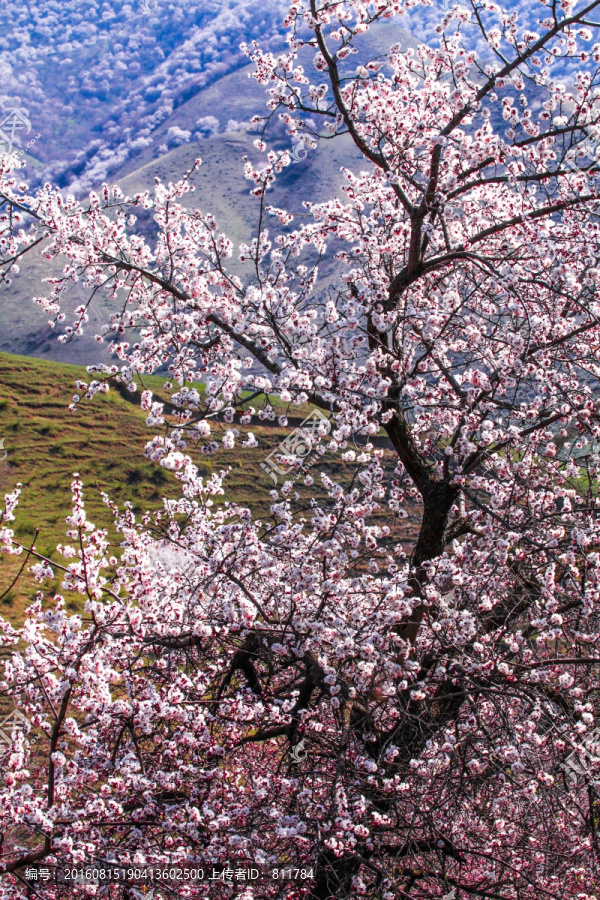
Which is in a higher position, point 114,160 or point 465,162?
point 114,160

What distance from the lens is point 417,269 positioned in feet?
12.3

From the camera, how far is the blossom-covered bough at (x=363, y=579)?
9.46 feet

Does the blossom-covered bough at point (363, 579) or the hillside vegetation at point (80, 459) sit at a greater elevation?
the hillside vegetation at point (80, 459)

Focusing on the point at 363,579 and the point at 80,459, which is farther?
the point at 80,459

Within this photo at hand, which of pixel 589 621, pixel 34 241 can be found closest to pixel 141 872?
pixel 589 621

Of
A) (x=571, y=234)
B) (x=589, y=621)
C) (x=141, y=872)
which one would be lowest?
(x=141, y=872)

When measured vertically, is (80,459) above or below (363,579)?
above

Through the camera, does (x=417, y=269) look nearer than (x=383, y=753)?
No

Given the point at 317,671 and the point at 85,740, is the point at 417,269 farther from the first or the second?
the point at 85,740

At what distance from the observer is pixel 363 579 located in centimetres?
381

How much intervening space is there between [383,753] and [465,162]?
12.1 feet

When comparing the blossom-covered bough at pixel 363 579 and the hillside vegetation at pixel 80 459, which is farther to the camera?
the hillside vegetation at pixel 80 459

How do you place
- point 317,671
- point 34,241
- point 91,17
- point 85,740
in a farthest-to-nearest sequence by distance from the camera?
point 91,17 < point 34,241 < point 317,671 < point 85,740

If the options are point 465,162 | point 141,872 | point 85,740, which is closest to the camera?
point 141,872
